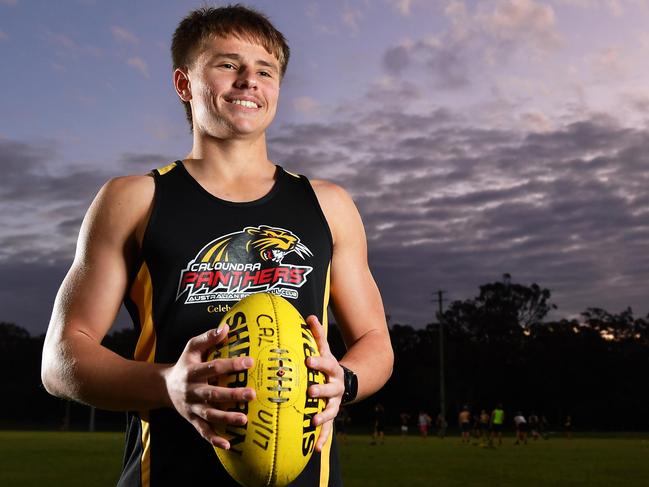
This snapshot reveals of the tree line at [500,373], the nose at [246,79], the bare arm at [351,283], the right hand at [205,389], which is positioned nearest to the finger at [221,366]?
the right hand at [205,389]

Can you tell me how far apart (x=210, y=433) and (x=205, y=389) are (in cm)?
17

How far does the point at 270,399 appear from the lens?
2453 millimetres

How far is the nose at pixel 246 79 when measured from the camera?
3.14m

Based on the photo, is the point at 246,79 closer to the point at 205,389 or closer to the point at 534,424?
the point at 205,389

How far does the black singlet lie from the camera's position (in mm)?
Answer: 2910

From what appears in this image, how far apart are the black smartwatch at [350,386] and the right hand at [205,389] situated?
1.55 ft

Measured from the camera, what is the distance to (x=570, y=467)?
20891 millimetres

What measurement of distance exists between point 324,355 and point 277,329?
0.58ft

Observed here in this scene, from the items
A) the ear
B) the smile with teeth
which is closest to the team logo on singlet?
the smile with teeth

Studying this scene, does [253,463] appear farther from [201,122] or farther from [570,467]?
[570,467]

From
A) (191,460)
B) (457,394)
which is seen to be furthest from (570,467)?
(457,394)

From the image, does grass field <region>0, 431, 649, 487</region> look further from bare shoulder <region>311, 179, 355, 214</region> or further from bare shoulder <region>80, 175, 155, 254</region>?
bare shoulder <region>80, 175, 155, 254</region>

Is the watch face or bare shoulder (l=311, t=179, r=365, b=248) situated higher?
bare shoulder (l=311, t=179, r=365, b=248)

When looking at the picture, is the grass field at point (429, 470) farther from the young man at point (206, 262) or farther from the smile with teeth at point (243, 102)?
the smile with teeth at point (243, 102)
